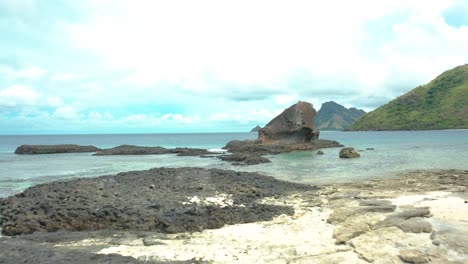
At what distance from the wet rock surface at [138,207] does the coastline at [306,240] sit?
864 millimetres

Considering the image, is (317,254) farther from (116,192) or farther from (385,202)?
(116,192)

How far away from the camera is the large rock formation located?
3105 inches

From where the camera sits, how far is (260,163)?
4916 cm

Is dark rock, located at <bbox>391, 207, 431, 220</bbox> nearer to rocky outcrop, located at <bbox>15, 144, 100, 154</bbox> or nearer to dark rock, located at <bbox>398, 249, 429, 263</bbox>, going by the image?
dark rock, located at <bbox>398, 249, 429, 263</bbox>

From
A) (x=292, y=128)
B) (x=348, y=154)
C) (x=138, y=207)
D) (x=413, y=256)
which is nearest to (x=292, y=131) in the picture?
(x=292, y=128)

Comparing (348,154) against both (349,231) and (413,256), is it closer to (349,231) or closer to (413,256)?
(349,231)

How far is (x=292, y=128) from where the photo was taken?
257 feet

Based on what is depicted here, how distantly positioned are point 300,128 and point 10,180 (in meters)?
56.0

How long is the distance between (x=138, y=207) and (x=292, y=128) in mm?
63556

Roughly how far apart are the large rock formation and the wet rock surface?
2212 inches

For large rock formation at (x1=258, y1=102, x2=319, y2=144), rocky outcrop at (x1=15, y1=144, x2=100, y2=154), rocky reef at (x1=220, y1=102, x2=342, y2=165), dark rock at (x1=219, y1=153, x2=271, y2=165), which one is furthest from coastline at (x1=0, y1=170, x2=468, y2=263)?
rocky outcrop at (x1=15, y1=144, x2=100, y2=154)

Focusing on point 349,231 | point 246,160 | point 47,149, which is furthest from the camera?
point 47,149

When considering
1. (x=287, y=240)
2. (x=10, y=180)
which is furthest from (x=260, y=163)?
(x=287, y=240)

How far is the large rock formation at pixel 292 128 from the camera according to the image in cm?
7888
